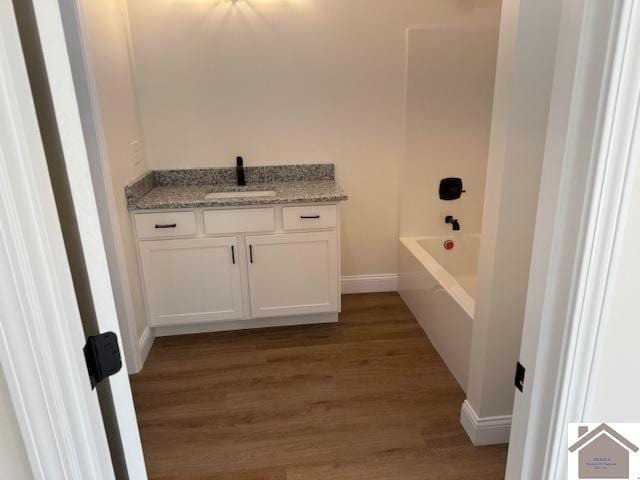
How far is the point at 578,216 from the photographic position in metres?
0.72

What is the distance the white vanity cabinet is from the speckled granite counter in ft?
0.18

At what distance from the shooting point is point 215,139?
311cm

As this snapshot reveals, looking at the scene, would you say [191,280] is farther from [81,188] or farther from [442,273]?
[81,188]

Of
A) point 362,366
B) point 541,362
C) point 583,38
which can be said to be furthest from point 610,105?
point 362,366

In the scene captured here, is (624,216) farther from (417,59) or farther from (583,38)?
(417,59)

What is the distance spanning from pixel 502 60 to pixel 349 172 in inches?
68.3

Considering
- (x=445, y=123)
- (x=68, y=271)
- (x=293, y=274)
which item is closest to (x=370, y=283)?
(x=293, y=274)

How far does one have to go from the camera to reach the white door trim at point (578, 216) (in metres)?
0.65

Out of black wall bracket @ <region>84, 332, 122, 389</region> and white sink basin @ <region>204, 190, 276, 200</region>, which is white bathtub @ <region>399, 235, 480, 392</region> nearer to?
white sink basin @ <region>204, 190, 276, 200</region>

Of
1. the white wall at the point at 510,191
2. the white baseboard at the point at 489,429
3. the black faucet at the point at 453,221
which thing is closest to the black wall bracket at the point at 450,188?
the black faucet at the point at 453,221

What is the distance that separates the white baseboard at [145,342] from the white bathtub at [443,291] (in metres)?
1.75

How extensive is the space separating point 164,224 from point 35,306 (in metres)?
2.05

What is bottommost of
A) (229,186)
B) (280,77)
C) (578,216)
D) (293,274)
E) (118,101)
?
(293,274)
